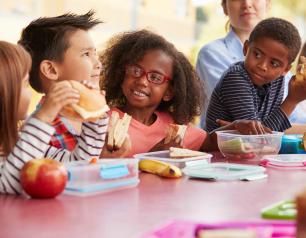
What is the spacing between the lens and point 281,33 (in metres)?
2.70

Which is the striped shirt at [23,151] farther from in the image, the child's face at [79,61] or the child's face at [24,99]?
the child's face at [79,61]

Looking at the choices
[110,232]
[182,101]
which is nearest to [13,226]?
→ [110,232]

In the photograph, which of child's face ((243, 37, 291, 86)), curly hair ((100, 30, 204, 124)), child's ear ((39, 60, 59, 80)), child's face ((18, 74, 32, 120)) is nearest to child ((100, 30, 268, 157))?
curly hair ((100, 30, 204, 124))

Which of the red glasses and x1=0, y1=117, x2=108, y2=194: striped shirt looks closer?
x1=0, y1=117, x2=108, y2=194: striped shirt

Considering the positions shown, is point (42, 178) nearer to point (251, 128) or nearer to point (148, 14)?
point (251, 128)

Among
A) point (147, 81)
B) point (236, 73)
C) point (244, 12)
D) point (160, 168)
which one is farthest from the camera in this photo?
point (244, 12)

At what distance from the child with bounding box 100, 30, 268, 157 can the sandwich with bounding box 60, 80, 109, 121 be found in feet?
2.28

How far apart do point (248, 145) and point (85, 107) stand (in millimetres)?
738

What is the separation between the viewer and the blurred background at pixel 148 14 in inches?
322

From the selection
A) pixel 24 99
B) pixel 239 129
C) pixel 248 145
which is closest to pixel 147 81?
pixel 239 129

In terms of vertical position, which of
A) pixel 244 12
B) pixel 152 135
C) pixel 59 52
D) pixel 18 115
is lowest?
pixel 152 135

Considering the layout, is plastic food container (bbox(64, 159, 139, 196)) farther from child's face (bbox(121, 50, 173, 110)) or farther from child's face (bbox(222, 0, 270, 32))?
child's face (bbox(222, 0, 270, 32))

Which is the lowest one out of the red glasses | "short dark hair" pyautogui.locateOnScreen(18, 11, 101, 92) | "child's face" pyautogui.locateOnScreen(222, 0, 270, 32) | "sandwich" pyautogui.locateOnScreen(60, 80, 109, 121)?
the red glasses

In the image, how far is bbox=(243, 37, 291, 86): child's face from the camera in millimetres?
2682
